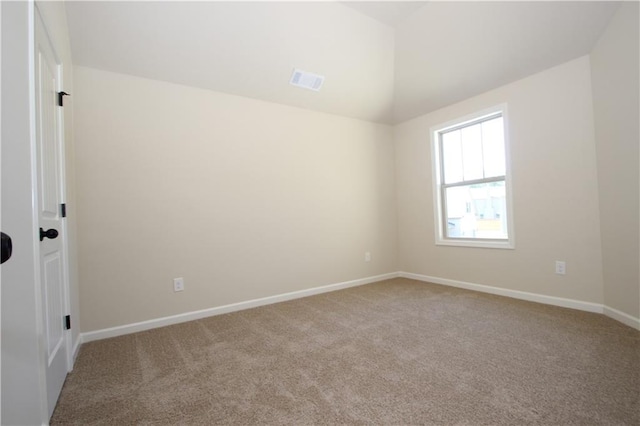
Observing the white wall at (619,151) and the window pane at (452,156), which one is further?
the window pane at (452,156)

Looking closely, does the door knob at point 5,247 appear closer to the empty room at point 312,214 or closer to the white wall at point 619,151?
the empty room at point 312,214

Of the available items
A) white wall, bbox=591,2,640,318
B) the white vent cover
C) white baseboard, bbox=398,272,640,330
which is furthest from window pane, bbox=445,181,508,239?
the white vent cover

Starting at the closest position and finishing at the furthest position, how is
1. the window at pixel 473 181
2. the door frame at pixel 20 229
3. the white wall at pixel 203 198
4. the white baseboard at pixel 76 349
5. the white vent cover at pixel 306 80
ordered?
the door frame at pixel 20 229 < the white baseboard at pixel 76 349 < the white wall at pixel 203 198 < the white vent cover at pixel 306 80 < the window at pixel 473 181

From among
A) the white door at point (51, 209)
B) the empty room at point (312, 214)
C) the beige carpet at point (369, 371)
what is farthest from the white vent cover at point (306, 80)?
the beige carpet at point (369, 371)

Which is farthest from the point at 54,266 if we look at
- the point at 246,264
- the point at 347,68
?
the point at 347,68

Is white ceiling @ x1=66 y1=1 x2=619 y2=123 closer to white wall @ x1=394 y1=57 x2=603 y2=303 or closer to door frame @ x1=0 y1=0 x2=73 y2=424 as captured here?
white wall @ x1=394 y1=57 x2=603 y2=303

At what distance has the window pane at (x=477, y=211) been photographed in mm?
3415

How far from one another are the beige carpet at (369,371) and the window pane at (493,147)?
61.4 inches

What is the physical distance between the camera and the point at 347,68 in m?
3.38

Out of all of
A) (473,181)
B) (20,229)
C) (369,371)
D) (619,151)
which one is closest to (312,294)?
(369,371)

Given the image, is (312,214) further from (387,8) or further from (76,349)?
(76,349)

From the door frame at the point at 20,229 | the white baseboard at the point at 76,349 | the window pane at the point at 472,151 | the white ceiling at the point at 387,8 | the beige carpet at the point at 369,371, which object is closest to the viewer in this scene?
the door frame at the point at 20,229

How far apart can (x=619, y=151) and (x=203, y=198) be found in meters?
3.63

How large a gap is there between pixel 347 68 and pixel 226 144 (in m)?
1.61
